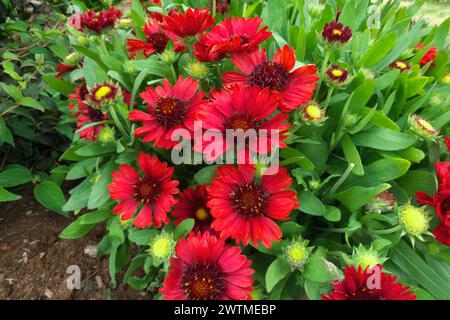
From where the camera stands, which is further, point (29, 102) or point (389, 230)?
point (29, 102)

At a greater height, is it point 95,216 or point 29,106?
point 29,106

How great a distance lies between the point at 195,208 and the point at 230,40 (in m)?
0.45

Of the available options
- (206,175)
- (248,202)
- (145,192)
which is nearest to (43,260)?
(145,192)

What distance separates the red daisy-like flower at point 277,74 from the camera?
819 millimetres

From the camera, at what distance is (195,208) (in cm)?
96

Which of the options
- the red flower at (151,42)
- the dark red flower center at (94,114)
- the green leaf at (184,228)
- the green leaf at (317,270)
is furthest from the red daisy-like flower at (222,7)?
the green leaf at (317,270)

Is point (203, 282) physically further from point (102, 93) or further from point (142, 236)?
point (102, 93)

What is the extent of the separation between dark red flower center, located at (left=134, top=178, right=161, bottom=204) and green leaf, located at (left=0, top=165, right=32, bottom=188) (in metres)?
0.65

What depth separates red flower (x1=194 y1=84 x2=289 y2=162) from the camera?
2.44 ft

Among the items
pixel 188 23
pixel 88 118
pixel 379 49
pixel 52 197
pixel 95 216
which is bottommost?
pixel 52 197

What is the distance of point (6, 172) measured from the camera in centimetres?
128

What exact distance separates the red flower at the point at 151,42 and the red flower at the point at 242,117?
382 mm

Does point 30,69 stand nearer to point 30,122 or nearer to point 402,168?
point 30,122
